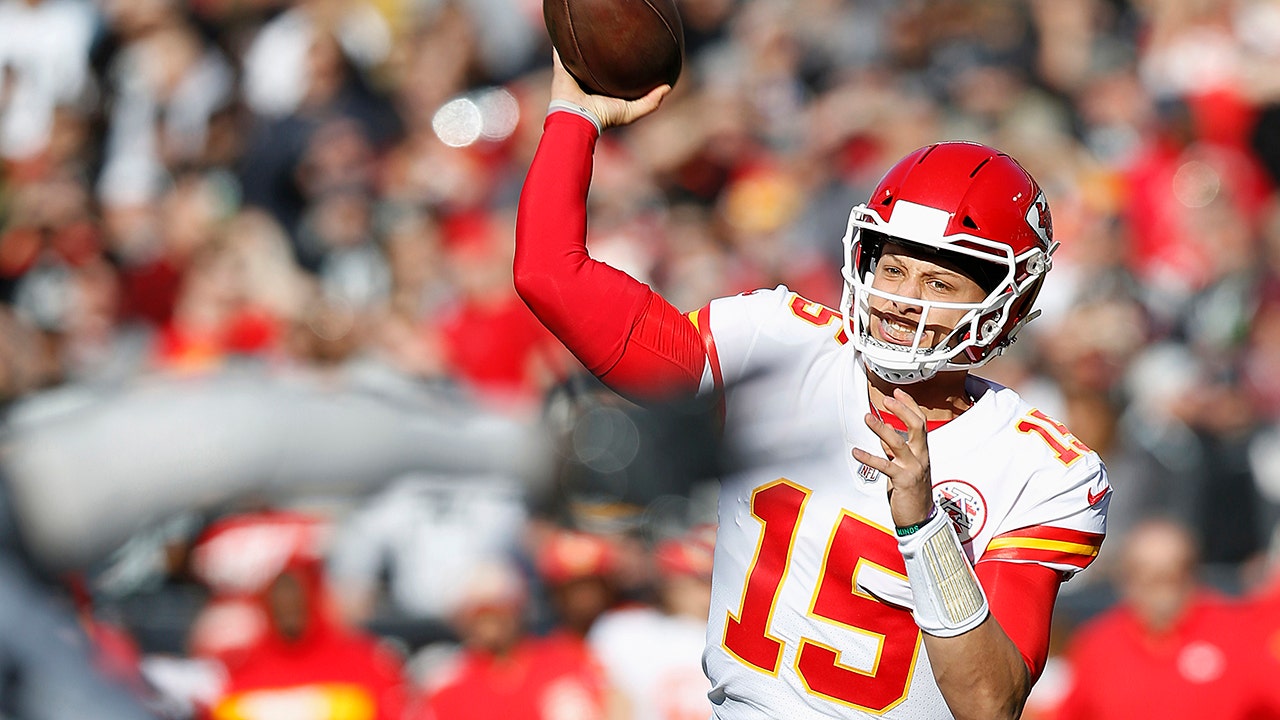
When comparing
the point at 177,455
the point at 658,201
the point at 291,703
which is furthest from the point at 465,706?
the point at 177,455

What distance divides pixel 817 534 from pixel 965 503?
280 millimetres

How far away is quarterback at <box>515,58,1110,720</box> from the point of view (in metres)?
2.88

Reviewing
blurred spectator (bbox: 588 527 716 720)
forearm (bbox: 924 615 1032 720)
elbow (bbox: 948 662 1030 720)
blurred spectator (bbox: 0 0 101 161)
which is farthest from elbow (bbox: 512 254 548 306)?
blurred spectator (bbox: 0 0 101 161)

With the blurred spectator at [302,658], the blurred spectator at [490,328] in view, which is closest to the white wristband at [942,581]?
the blurred spectator at [302,658]

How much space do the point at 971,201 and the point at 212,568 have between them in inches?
182

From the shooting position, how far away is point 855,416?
3.00 meters

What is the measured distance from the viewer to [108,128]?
939cm

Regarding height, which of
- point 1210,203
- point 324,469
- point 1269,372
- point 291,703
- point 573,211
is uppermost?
point 573,211

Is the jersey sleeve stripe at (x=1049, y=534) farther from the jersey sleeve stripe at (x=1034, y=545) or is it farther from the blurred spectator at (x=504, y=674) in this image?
the blurred spectator at (x=504, y=674)

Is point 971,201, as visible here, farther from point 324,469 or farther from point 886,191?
point 324,469

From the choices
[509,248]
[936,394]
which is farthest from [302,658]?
[936,394]

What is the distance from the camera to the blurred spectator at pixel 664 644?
19.6 feet

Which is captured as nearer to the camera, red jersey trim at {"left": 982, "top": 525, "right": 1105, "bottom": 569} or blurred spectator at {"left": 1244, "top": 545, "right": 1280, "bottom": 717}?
red jersey trim at {"left": 982, "top": 525, "right": 1105, "bottom": 569}

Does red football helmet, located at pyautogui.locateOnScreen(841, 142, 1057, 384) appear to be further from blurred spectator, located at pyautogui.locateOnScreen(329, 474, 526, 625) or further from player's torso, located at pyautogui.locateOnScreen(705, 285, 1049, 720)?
blurred spectator, located at pyautogui.locateOnScreen(329, 474, 526, 625)
